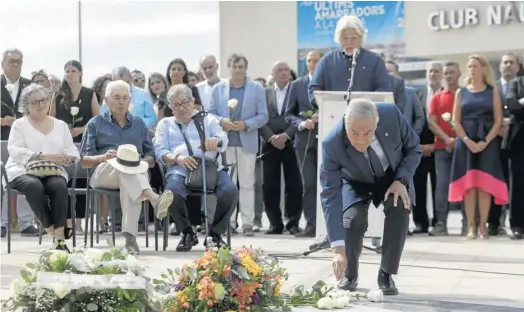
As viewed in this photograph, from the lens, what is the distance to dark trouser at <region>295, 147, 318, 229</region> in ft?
31.8

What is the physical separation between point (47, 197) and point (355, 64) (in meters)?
2.69

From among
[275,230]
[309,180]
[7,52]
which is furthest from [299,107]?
[7,52]

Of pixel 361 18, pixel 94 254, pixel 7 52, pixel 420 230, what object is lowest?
pixel 420 230

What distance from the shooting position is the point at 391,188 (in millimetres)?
5980

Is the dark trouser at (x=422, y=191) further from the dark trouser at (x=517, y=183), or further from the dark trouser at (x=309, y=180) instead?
the dark trouser at (x=309, y=180)

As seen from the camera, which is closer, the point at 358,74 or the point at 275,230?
the point at 358,74

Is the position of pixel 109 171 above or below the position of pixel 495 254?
above

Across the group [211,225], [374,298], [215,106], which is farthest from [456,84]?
[374,298]

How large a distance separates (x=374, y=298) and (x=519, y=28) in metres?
16.6

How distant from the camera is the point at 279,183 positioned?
10602 millimetres

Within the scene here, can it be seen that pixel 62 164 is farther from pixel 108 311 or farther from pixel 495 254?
pixel 108 311

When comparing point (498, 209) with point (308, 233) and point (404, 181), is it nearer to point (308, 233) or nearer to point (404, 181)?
point (308, 233)

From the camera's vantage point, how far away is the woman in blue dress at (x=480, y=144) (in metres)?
9.73

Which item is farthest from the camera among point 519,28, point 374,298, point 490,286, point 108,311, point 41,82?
point 519,28
